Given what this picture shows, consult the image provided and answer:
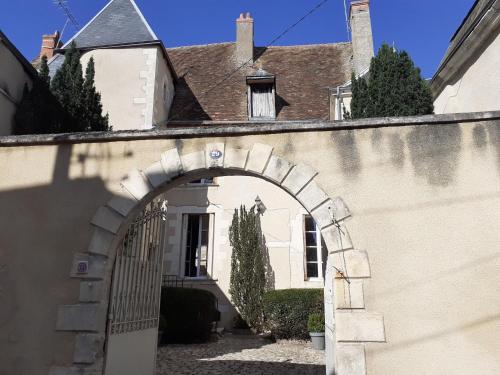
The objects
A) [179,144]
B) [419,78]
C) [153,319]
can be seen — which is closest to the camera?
[179,144]

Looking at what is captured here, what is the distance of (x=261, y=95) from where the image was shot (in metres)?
11.0

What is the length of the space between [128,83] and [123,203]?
6.82 m

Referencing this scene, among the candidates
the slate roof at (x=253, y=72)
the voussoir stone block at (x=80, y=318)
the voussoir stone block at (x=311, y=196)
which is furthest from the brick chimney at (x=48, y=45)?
the voussoir stone block at (x=311, y=196)

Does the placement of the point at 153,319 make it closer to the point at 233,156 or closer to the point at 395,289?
the point at 233,156

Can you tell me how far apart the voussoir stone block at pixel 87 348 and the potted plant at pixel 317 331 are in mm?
4454

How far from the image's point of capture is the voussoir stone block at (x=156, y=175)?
379 cm

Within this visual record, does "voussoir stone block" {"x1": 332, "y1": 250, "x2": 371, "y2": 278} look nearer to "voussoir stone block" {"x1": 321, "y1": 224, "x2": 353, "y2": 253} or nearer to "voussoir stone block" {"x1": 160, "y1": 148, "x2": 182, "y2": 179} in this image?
"voussoir stone block" {"x1": 321, "y1": 224, "x2": 353, "y2": 253}

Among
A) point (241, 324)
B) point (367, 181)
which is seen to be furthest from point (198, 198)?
point (367, 181)

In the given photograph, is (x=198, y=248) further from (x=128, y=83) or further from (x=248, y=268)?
(x=128, y=83)

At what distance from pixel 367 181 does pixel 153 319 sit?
117 inches

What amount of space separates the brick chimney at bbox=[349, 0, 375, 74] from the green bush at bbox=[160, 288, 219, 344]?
730cm

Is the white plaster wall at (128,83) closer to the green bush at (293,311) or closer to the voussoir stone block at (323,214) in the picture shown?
the green bush at (293,311)

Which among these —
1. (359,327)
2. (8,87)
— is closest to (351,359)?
(359,327)

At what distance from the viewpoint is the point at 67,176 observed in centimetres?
394
